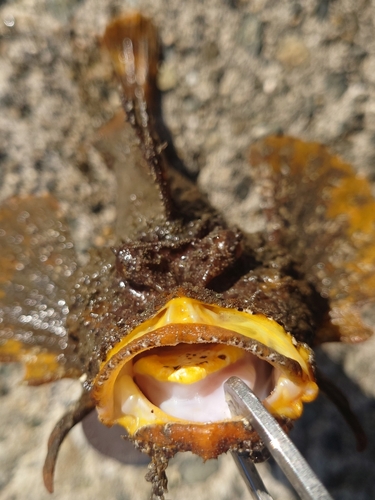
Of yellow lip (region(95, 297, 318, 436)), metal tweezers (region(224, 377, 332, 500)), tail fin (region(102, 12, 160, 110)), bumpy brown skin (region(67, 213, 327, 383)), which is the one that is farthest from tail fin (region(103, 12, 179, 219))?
metal tweezers (region(224, 377, 332, 500))

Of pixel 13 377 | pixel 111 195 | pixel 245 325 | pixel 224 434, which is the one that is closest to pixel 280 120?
pixel 111 195

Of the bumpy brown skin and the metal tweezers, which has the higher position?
the bumpy brown skin

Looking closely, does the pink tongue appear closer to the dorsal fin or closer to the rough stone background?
the dorsal fin

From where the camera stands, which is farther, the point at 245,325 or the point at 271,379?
the point at 271,379

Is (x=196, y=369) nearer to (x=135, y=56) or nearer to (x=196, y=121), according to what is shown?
(x=196, y=121)

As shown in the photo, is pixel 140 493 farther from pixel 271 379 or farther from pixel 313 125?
pixel 313 125

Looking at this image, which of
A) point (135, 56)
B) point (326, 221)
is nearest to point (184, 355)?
point (326, 221)
